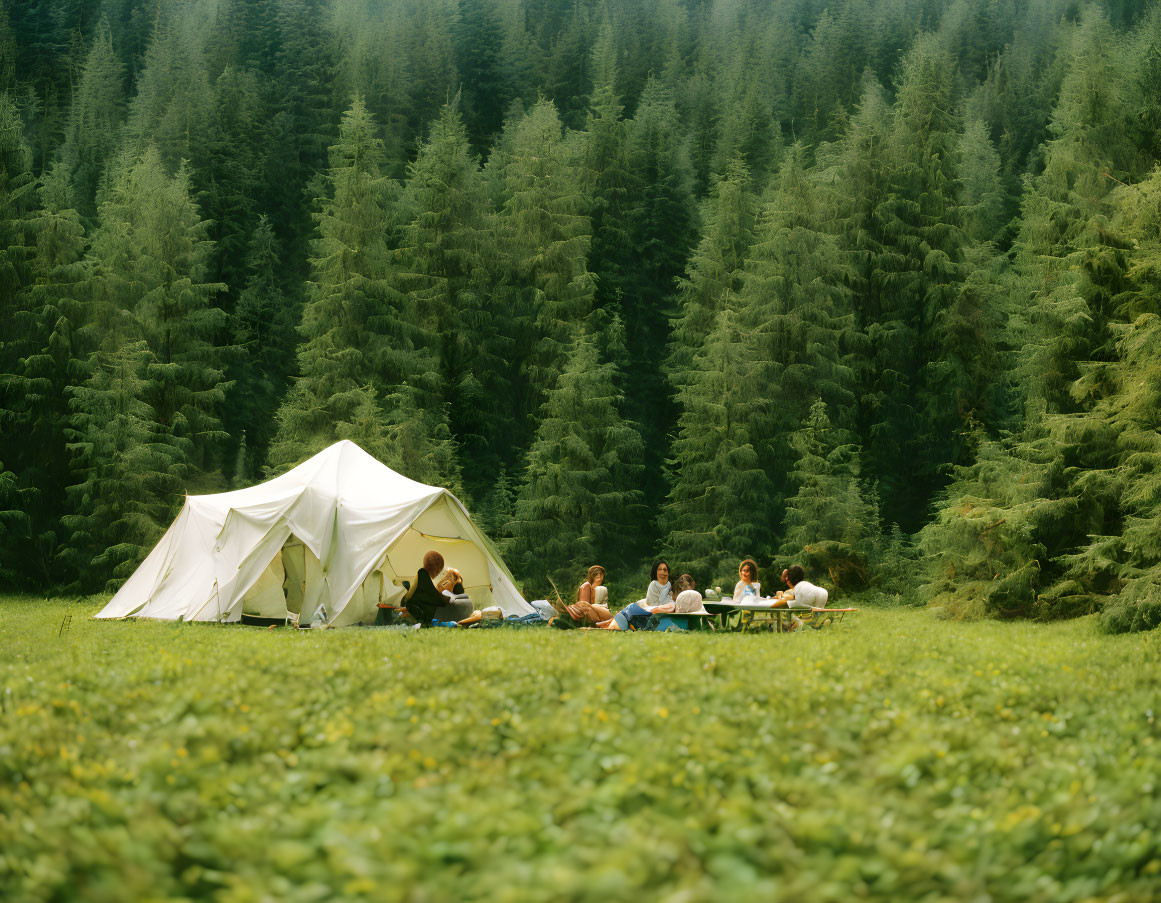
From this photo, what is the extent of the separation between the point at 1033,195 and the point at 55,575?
24947mm

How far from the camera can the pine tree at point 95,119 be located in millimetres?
34213

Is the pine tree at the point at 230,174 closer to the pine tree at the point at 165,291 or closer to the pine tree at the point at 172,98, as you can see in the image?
the pine tree at the point at 172,98

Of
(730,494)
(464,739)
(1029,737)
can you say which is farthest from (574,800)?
(730,494)

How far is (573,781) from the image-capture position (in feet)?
15.1

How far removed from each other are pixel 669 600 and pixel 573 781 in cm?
928

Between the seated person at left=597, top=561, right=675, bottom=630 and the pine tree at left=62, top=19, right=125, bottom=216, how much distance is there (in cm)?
2611

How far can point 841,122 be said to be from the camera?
117ft

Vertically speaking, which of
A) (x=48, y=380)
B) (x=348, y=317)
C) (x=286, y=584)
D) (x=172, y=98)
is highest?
(x=172, y=98)

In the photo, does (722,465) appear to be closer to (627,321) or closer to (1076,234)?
(627,321)

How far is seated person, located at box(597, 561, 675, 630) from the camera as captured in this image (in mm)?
13000

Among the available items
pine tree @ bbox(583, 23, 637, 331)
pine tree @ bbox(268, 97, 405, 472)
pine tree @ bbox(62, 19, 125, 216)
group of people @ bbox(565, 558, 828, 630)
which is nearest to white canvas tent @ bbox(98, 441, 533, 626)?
group of people @ bbox(565, 558, 828, 630)

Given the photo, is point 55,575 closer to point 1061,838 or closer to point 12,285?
point 12,285

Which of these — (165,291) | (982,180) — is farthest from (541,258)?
(982,180)

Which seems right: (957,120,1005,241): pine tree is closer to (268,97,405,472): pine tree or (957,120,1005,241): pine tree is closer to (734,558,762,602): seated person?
(268,97,405,472): pine tree
